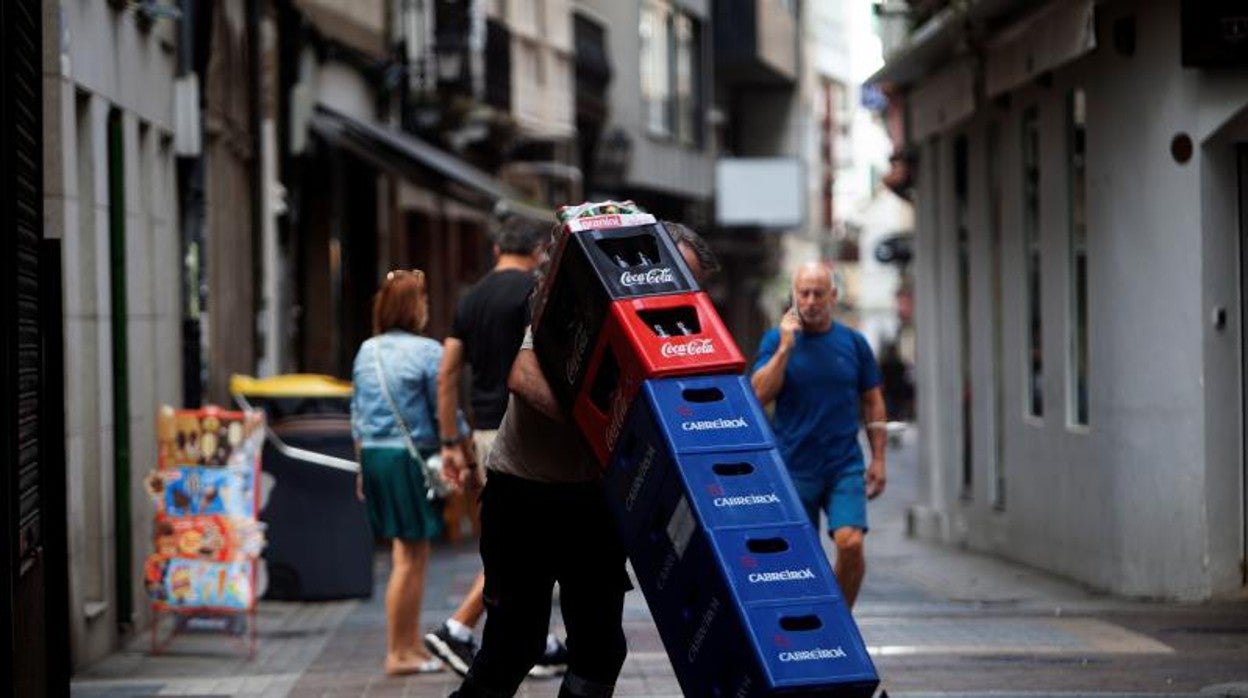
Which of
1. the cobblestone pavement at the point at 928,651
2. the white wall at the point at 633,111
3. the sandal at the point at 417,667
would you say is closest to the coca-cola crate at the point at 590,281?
the cobblestone pavement at the point at 928,651

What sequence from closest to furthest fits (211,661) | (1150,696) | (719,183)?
(1150,696)
(211,661)
(719,183)

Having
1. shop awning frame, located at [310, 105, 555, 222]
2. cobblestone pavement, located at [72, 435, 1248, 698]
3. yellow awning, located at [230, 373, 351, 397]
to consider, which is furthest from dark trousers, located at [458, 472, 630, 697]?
shop awning frame, located at [310, 105, 555, 222]

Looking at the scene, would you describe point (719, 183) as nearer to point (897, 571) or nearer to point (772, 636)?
point (897, 571)

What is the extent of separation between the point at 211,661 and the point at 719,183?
141 ft

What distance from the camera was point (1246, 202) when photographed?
1491cm

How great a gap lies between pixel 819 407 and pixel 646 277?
473 cm

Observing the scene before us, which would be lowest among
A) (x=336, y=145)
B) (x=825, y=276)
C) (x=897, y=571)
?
(x=897, y=571)

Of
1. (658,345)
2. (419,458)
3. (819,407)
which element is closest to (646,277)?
(658,345)

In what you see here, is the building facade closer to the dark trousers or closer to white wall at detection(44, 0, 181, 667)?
white wall at detection(44, 0, 181, 667)

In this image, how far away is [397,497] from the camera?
38.9ft

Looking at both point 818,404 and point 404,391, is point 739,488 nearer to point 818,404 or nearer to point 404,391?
point 818,404

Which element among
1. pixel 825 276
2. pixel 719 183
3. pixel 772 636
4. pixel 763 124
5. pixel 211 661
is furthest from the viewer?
pixel 763 124

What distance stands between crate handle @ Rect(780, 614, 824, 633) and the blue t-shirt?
17.0 feet

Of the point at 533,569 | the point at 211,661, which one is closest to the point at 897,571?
the point at 211,661
